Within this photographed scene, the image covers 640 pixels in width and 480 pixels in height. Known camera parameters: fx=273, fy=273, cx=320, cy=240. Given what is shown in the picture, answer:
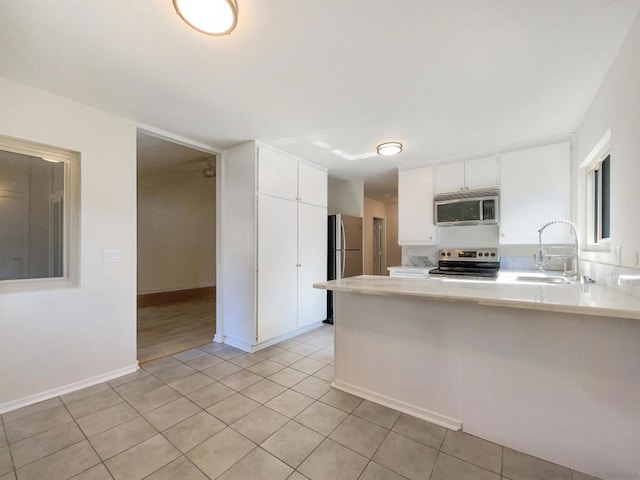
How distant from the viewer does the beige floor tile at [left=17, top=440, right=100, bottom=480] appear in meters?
1.43

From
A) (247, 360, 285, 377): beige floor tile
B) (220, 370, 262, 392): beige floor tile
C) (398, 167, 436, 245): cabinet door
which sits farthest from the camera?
(398, 167, 436, 245): cabinet door

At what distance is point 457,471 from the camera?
1.45 meters

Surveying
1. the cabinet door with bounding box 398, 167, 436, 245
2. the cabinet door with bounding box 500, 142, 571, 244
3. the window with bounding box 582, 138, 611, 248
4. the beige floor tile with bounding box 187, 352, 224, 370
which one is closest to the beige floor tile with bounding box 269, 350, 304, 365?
the beige floor tile with bounding box 187, 352, 224, 370

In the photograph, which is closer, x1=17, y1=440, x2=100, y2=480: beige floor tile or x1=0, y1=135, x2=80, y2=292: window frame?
x1=17, y1=440, x2=100, y2=480: beige floor tile

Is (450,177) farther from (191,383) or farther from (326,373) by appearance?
(191,383)

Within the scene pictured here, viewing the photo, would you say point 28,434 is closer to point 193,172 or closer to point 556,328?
point 556,328

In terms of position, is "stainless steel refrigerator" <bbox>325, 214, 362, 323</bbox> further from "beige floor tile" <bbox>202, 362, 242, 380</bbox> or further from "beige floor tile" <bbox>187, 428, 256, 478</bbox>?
"beige floor tile" <bbox>187, 428, 256, 478</bbox>

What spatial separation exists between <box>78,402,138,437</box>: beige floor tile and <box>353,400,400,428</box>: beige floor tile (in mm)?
1610

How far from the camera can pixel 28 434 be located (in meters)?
1.74

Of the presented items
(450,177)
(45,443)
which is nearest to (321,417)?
(45,443)

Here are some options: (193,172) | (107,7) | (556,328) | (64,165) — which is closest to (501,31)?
(556,328)

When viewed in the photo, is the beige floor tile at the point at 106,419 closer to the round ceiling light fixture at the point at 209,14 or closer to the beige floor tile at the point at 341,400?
the beige floor tile at the point at 341,400

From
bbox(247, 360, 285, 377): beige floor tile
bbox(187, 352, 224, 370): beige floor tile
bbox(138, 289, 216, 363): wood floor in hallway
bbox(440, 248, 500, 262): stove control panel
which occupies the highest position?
bbox(440, 248, 500, 262): stove control panel

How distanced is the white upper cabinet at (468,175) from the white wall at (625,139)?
4.49 ft
